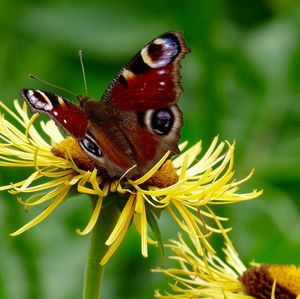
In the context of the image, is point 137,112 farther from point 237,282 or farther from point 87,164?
point 237,282

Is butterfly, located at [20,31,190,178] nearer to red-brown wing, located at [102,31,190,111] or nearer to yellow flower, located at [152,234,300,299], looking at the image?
red-brown wing, located at [102,31,190,111]

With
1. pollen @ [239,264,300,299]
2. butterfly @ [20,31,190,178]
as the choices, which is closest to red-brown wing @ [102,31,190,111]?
butterfly @ [20,31,190,178]

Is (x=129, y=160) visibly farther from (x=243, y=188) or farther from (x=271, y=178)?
(x=271, y=178)

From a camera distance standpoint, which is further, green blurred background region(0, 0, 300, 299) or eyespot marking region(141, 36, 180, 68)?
→ green blurred background region(0, 0, 300, 299)

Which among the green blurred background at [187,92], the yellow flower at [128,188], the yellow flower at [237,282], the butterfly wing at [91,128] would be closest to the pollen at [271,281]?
the yellow flower at [237,282]

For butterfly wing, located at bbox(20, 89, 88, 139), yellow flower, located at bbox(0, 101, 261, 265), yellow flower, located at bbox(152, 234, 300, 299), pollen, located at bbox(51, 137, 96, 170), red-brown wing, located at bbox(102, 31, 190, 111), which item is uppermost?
red-brown wing, located at bbox(102, 31, 190, 111)

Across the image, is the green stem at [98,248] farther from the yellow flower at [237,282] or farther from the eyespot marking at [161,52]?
the eyespot marking at [161,52]

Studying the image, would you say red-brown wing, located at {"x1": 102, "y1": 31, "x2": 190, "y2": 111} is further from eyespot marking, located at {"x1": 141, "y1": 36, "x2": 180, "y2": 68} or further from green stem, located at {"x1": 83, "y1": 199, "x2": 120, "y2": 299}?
green stem, located at {"x1": 83, "y1": 199, "x2": 120, "y2": 299}

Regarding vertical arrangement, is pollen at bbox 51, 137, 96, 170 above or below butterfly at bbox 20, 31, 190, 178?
below
